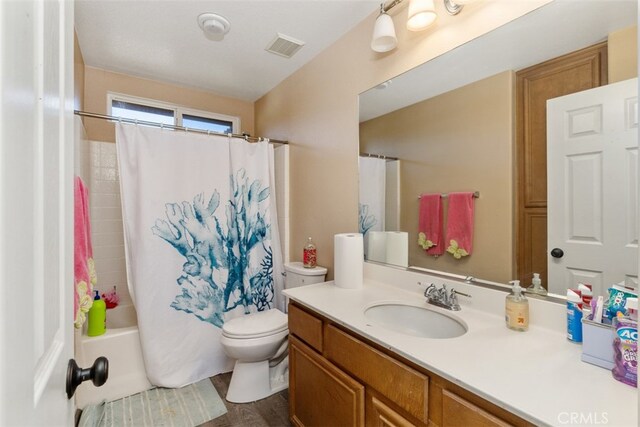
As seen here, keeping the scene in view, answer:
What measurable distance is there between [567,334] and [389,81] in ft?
4.70

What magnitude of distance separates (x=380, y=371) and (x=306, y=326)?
0.50 metres

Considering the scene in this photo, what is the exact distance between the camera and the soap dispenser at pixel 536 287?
1.12 m

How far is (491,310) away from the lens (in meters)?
1.24

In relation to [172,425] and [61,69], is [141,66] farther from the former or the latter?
[172,425]

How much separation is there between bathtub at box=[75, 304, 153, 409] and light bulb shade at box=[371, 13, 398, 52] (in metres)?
2.41

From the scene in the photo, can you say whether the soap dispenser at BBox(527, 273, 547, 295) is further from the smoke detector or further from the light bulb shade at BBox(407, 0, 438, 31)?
the smoke detector

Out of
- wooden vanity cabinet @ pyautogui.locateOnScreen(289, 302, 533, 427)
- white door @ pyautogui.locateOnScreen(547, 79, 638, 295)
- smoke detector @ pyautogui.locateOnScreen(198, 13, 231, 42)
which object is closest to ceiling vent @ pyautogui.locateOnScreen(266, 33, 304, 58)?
smoke detector @ pyautogui.locateOnScreen(198, 13, 231, 42)

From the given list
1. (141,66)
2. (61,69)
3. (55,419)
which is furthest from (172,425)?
(141,66)

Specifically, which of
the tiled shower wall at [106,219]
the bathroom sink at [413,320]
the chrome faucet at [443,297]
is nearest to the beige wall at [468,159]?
the chrome faucet at [443,297]

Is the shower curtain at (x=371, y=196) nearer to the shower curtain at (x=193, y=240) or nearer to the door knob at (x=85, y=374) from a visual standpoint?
the shower curtain at (x=193, y=240)

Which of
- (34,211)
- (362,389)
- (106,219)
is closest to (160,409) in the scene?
(362,389)

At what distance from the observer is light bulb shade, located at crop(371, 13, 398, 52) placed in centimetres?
152

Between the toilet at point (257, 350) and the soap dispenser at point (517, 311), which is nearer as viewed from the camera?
the soap dispenser at point (517, 311)

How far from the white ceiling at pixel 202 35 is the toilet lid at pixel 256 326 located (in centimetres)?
193
